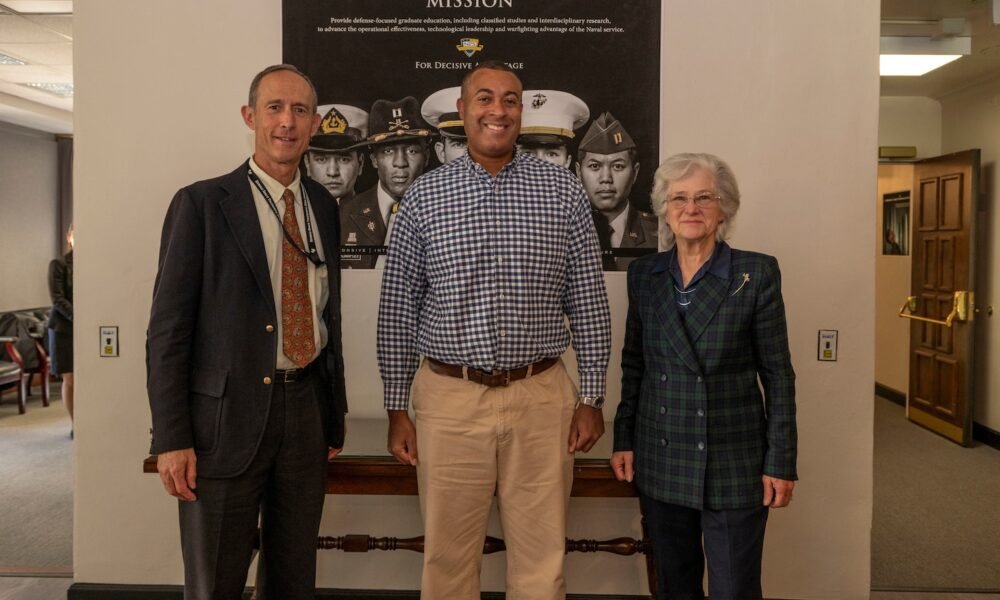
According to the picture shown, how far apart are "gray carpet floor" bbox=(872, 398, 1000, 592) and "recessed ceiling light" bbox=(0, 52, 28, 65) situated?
23.3 ft

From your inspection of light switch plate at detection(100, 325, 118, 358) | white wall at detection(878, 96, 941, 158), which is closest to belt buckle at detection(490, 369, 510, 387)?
light switch plate at detection(100, 325, 118, 358)

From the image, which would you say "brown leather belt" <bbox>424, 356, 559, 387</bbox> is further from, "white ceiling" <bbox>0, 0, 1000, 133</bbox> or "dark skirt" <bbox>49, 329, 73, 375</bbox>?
"dark skirt" <bbox>49, 329, 73, 375</bbox>

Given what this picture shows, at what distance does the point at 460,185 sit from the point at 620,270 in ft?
3.08

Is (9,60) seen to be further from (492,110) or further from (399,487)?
(492,110)

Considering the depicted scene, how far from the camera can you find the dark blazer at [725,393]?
1.92 meters

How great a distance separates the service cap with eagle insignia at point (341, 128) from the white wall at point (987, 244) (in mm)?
5282

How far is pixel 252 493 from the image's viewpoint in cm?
195

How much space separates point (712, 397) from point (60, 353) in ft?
17.5

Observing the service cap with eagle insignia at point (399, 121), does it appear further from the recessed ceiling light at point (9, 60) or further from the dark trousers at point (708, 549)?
the recessed ceiling light at point (9, 60)

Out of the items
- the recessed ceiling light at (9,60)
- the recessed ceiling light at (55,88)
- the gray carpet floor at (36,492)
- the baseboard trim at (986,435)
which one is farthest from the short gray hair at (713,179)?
the recessed ceiling light at (55,88)

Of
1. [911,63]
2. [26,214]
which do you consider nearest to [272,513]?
[911,63]

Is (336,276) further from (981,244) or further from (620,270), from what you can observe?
(981,244)

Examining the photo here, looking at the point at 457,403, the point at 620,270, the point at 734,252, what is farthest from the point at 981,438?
the point at 457,403

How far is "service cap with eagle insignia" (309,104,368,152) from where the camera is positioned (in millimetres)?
2820
